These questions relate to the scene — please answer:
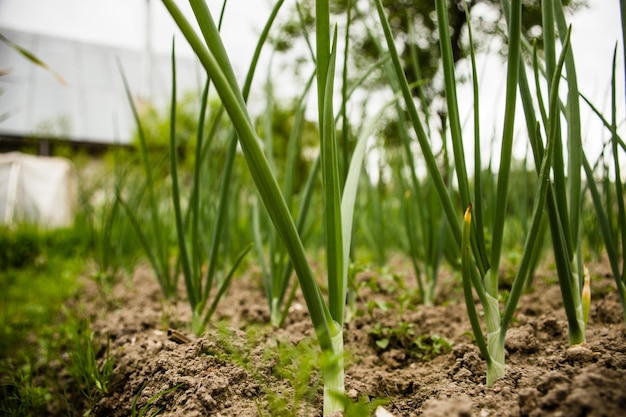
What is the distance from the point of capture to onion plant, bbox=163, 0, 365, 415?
0.46 metres

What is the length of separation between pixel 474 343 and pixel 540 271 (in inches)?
40.4

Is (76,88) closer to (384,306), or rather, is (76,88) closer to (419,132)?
(384,306)

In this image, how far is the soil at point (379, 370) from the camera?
46 centimetres

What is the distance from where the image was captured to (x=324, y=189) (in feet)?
1.85

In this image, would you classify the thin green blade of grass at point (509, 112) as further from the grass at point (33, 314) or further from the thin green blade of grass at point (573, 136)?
the grass at point (33, 314)

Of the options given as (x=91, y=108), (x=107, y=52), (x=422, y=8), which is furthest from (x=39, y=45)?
(x=422, y=8)

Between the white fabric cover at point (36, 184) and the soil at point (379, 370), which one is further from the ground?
the white fabric cover at point (36, 184)

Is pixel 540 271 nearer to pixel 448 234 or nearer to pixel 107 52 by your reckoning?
pixel 448 234

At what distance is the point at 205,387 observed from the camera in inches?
23.7

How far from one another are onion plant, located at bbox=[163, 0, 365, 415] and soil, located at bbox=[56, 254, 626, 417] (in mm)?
41

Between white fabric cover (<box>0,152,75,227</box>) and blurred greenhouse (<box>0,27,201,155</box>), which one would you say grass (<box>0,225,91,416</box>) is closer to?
white fabric cover (<box>0,152,75,227</box>)

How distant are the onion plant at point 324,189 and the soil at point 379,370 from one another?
4cm

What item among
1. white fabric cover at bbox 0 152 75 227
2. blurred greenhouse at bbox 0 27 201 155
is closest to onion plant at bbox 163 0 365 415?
white fabric cover at bbox 0 152 75 227

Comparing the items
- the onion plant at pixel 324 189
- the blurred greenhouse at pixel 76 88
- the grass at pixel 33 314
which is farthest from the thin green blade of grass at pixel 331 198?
the blurred greenhouse at pixel 76 88
